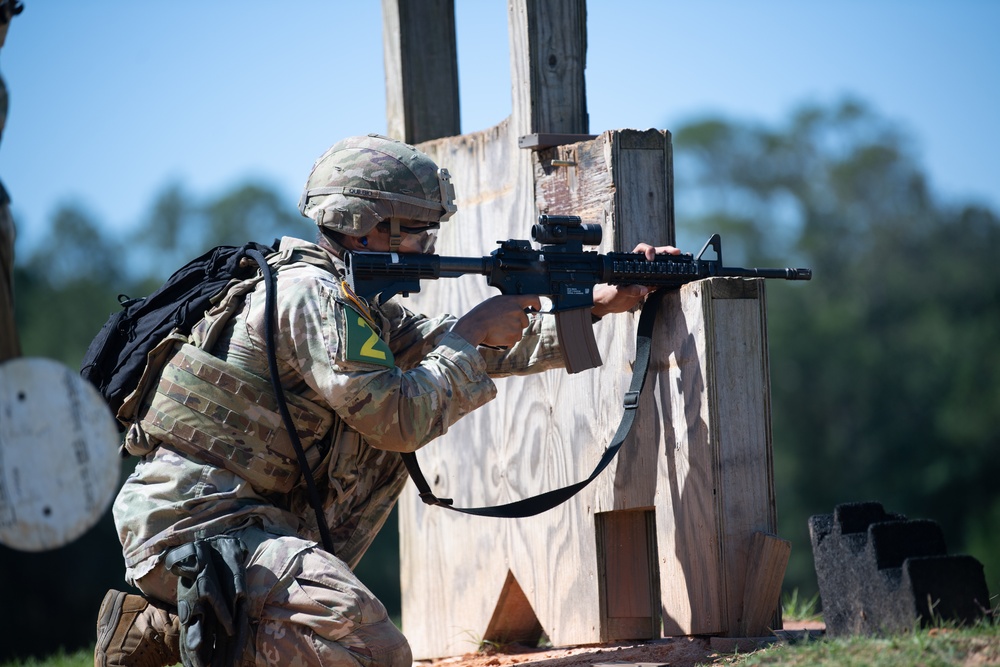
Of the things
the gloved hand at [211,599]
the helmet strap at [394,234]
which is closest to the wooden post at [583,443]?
the helmet strap at [394,234]

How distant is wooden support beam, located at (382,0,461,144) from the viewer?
6617 mm

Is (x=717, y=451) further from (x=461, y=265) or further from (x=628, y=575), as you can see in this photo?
(x=461, y=265)

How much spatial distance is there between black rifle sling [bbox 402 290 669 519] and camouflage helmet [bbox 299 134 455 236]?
87 cm

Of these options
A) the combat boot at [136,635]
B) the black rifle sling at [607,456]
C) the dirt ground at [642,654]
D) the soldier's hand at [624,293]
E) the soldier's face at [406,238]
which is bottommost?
the dirt ground at [642,654]

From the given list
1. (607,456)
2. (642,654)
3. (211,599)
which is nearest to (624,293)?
(607,456)

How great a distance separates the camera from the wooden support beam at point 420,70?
6.62m

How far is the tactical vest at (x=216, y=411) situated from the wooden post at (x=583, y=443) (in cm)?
133

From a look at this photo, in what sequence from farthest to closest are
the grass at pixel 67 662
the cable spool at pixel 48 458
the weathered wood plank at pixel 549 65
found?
the grass at pixel 67 662 → the weathered wood plank at pixel 549 65 → the cable spool at pixel 48 458

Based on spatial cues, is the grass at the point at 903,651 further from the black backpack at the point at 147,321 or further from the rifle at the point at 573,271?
the black backpack at the point at 147,321

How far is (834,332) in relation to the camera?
38.0 metres

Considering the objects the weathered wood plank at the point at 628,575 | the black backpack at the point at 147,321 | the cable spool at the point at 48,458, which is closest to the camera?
the cable spool at the point at 48,458

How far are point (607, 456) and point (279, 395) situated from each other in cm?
130

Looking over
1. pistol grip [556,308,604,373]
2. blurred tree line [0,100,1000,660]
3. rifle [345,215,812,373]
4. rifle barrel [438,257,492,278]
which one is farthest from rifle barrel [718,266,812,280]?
blurred tree line [0,100,1000,660]

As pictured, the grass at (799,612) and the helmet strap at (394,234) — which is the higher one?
the helmet strap at (394,234)
